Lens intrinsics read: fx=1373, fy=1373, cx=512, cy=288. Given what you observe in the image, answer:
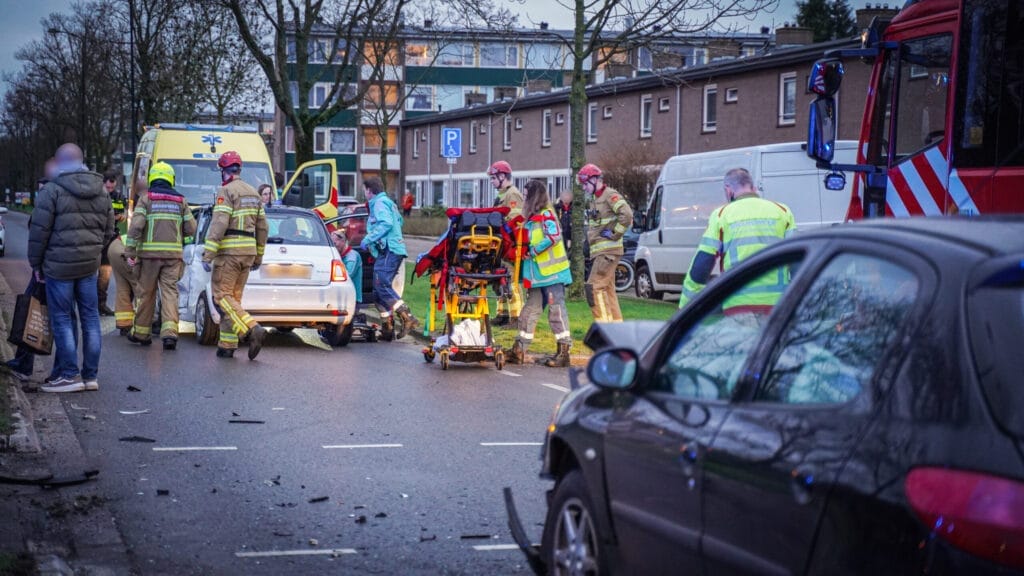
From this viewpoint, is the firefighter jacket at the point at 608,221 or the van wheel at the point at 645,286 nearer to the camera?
the firefighter jacket at the point at 608,221

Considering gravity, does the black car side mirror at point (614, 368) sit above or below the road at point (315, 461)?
above

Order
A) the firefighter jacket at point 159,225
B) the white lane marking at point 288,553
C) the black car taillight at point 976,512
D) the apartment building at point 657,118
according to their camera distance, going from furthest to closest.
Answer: the apartment building at point 657,118 < the firefighter jacket at point 159,225 < the white lane marking at point 288,553 < the black car taillight at point 976,512

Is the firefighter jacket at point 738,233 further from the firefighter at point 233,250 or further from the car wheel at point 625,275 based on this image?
the car wheel at point 625,275

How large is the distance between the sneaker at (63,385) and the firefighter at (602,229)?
19.1 feet

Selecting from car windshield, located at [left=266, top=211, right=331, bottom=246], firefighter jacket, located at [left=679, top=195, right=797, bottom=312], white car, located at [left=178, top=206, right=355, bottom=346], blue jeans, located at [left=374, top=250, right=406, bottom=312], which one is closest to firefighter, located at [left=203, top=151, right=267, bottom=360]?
white car, located at [left=178, top=206, right=355, bottom=346]

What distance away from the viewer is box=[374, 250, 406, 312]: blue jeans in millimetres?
15680

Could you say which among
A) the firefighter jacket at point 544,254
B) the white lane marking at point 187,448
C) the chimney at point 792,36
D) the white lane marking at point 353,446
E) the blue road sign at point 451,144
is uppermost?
the chimney at point 792,36

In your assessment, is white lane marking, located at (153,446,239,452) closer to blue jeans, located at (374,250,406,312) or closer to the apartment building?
blue jeans, located at (374,250,406,312)

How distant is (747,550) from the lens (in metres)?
3.48

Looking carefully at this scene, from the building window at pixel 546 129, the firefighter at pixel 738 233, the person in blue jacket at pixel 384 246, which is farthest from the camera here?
the building window at pixel 546 129

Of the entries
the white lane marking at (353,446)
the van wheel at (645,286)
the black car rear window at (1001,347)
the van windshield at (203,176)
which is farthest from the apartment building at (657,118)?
the black car rear window at (1001,347)

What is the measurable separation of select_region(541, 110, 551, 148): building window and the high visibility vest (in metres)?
44.7

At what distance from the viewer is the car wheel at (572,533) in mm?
4547

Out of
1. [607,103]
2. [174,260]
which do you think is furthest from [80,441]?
[607,103]
